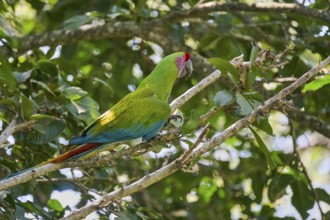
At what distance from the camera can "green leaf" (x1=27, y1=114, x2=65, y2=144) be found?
137 inches

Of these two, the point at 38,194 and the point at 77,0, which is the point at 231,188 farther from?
the point at 77,0

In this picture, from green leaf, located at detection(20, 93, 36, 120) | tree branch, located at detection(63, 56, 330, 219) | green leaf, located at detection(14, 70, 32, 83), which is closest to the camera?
tree branch, located at detection(63, 56, 330, 219)

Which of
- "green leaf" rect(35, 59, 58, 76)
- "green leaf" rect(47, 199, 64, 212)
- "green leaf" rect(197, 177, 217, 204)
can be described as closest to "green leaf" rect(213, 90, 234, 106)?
"green leaf" rect(35, 59, 58, 76)

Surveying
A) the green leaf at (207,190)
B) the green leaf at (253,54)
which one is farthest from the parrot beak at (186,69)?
the green leaf at (207,190)

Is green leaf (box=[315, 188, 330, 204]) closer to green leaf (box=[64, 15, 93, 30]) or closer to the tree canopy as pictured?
the tree canopy

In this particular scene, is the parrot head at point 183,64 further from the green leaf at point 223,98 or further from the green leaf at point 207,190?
the green leaf at point 207,190

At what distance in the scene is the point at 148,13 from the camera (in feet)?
15.0

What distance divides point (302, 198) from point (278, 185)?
17 cm

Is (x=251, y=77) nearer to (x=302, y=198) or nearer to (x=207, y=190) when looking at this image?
(x=302, y=198)

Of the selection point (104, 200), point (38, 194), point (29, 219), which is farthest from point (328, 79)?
point (38, 194)

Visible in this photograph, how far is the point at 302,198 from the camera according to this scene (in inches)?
174

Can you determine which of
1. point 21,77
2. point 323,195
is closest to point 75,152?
point 21,77

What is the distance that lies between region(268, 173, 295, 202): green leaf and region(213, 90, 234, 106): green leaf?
1.37m

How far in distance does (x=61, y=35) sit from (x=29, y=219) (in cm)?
189
